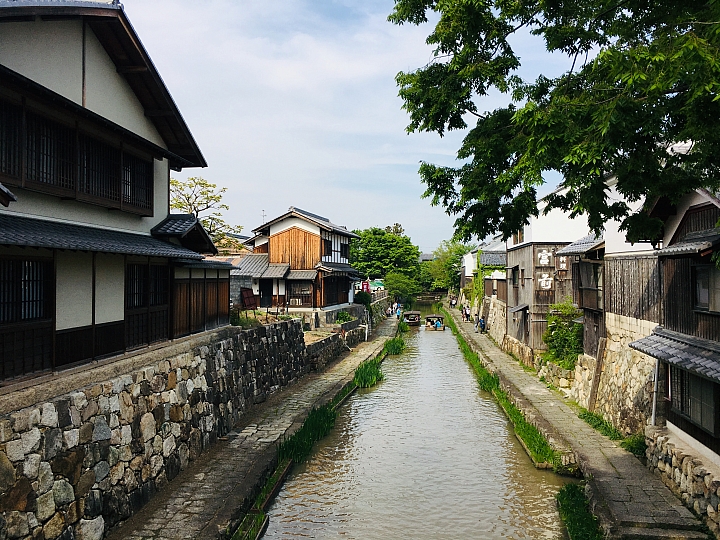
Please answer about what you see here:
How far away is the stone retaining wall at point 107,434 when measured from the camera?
722 centimetres

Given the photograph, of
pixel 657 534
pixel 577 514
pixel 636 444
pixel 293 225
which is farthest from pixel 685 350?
pixel 293 225

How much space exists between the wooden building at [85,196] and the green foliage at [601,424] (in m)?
11.3

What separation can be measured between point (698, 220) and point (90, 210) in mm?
11994

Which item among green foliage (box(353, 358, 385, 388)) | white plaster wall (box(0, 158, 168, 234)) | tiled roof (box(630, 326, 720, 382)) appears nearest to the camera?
tiled roof (box(630, 326, 720, 382))

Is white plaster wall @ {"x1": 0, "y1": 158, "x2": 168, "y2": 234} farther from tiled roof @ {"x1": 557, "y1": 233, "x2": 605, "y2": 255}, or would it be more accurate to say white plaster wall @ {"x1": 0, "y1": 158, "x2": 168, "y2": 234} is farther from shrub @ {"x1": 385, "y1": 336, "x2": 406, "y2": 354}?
shrub @ {"x1": 385, "y1": 336, "x2": 406, "y2": 354}

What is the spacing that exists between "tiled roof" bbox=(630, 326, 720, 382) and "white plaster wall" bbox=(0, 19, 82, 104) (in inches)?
477

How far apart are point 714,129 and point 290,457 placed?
1107 cm

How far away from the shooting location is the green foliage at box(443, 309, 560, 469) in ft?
45.3

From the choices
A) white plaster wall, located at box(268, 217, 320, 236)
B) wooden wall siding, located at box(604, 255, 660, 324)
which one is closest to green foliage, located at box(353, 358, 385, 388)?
wooden wall siding, located at box(604, 255, 660, 324)

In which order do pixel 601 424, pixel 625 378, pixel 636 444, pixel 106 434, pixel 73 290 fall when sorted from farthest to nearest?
pixel 601 424 < pixel 625 378 < pixel 636 444 < pixel 73 290 < pixel 106 434

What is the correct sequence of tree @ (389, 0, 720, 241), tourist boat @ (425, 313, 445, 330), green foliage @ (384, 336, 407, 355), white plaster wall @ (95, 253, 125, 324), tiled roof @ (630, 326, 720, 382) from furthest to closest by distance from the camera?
tourist boat @ (425, 313, 445, 330), green foliage @ (384, 336, 407, 355), white plaster wall @ (95, 253, 125, 324), tiled roof @ (630, 326, 720, 382), tree @ (389, 0, 720, 241)

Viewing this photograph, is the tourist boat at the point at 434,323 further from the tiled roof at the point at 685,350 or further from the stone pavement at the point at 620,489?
the tiled roof at the point at 685,350

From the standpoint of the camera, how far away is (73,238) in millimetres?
9625

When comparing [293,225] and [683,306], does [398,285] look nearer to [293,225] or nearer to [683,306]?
[293,225]
